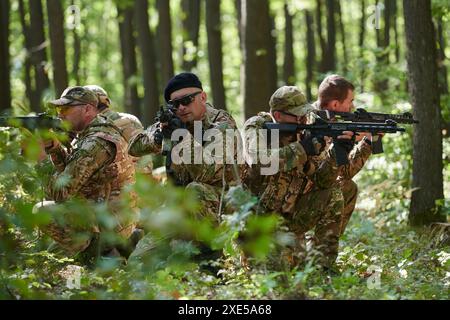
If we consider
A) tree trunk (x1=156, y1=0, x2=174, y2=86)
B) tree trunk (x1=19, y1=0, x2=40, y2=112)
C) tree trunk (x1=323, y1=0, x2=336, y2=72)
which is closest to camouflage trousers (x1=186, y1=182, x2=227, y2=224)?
tree trunk (x1=156, y1=0, x2=174, y2=86)

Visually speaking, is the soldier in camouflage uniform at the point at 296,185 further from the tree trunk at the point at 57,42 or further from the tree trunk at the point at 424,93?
the tree trunk at the point at 57,42

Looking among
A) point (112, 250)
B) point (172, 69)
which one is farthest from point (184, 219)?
point (172, 69)

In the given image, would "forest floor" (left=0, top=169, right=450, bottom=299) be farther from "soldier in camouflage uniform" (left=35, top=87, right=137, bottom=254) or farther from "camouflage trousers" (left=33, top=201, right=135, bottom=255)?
"soldier in camouflage uniform" (left=35, top=87, right=137, bottom=254)

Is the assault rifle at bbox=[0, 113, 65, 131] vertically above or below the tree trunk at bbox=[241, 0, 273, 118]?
below

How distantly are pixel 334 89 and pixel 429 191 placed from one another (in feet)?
7.82

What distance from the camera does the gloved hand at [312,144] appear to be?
687 centimetres

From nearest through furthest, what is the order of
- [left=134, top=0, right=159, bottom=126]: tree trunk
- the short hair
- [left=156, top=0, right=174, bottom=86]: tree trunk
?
the short hair < [left=156, top=0, right=174, bottom=86]: tree trunk < [left=134, top=0, right=159, bottom=126]: tree trunk

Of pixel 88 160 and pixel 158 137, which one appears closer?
pixel 158 137

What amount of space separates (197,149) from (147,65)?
1287 centimetres

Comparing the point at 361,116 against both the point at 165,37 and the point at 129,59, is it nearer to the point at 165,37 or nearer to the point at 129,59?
the point at 165,37

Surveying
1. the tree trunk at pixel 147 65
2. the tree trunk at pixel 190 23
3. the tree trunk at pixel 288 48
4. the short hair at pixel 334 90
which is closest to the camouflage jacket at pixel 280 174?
the short hair at pixel 334 90

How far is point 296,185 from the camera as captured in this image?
747 cm

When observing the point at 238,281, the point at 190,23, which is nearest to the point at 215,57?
the point at 190,23

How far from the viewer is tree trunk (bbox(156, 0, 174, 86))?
18.2 metres
